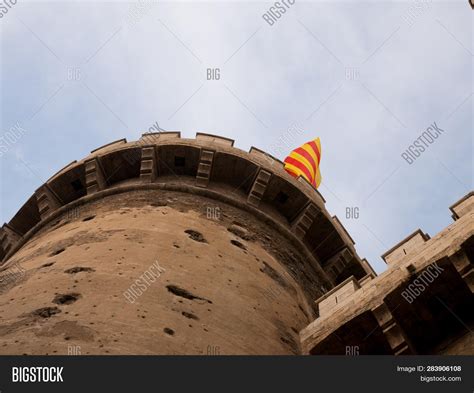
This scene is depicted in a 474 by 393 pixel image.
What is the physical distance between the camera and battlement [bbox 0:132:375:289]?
54.7 ft

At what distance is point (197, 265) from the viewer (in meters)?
12.1

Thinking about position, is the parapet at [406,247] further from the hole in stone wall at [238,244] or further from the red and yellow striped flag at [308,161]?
the red and yellow striped flag at [308,161]

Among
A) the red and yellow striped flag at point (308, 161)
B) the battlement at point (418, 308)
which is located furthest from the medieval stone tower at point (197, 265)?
the red and yellow striped flag at point (308, 161)

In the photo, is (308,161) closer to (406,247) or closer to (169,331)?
(406,247)

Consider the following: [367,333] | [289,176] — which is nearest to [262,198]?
[289,176]

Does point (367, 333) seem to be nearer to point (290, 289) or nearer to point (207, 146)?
point (290, 289)

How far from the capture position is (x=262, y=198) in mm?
16859

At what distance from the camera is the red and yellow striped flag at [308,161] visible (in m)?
26.6

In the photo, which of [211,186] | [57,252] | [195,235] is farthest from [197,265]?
[211,186]

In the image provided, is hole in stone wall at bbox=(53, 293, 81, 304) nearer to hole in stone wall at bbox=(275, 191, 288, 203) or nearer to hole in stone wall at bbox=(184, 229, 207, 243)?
hole in stone wall at bbox=(184, 229, 207, 243)

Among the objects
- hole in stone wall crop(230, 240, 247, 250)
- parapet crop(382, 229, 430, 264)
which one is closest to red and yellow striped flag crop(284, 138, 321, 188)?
hole in stone wall crop(230, 240, 247, 250)

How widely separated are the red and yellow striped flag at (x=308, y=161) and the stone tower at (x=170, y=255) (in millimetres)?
8270

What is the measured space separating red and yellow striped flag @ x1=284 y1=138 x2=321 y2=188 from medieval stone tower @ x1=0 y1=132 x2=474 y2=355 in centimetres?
845
